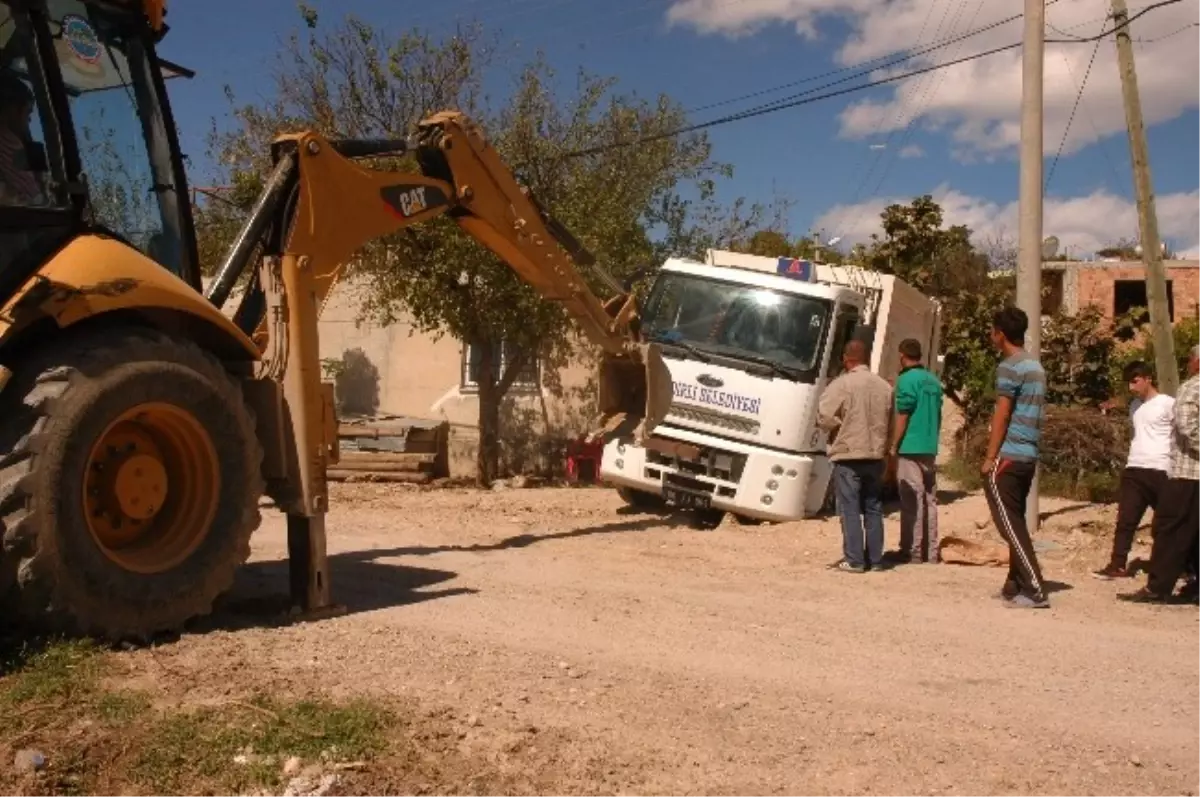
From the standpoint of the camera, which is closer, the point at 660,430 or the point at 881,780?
the point at 881,780

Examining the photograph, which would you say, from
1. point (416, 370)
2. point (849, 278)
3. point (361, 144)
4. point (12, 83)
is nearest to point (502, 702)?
point (12, 83)

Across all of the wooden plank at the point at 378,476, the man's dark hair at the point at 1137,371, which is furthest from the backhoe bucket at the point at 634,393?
the wooden plank at the point at 378,476

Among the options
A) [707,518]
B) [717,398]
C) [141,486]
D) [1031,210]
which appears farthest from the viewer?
[707,518]

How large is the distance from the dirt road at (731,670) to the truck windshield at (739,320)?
275 centimetres

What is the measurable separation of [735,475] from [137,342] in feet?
23.5

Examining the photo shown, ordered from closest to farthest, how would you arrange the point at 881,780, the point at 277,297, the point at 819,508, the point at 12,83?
1. the point at 881,780
2. the point at 12,83
3. the point at 277,297
4. the point at 819,508

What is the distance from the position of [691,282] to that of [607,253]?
176 inches

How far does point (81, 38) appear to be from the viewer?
243 inches

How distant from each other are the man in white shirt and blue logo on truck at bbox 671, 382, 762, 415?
3586 mm

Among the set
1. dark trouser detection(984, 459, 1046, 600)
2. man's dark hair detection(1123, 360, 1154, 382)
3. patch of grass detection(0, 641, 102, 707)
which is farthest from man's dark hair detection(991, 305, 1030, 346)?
patch of grass detection(0, 641, 102, 707)

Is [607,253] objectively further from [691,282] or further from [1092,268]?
[1092,268]

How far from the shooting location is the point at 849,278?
538 inches

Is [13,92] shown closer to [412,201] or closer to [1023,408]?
[412,201]

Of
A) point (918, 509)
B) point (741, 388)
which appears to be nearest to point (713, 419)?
point (741, 388)
